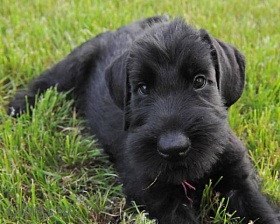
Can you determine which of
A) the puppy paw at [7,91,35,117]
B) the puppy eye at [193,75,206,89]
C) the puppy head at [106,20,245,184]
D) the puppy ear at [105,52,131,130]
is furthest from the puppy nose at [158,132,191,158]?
the puppy paw at [7,91,35,117]

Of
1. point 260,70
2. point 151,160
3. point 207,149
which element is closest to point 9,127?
point 151,160

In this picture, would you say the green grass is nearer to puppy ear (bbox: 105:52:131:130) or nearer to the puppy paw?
the puppy paw

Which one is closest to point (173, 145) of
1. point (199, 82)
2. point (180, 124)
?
point (180, 124)

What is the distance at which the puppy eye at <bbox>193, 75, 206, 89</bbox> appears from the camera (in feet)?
9.79

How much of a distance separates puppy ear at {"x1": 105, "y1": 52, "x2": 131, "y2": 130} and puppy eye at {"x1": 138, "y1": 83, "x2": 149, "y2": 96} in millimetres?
146

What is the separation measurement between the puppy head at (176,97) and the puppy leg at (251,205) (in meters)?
0.33

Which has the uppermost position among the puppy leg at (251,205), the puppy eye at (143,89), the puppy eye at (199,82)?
the puppy eye at (199,82)

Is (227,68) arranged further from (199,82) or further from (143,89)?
(143,89)

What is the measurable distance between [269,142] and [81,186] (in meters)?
1.32

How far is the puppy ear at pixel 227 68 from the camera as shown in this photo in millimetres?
3135

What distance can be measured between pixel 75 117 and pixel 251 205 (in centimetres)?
166

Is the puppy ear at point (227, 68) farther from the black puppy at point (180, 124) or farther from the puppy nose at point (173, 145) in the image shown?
the puppy nose at point (173, 145)

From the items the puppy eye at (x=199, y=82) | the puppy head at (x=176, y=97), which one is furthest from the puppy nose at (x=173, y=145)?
the puppy eye at (x=199, y=82)

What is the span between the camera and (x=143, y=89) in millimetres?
3086
